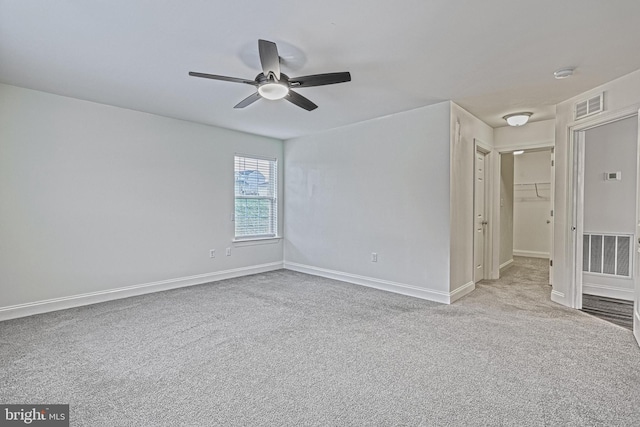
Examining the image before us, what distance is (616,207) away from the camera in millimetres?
4281

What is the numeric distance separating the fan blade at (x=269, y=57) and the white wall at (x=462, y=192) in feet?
7.95

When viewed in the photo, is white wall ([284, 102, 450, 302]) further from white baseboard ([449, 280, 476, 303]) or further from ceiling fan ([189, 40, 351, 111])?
ceiling fan ([189, 40, 351, 111])

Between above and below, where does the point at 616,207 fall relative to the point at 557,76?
below

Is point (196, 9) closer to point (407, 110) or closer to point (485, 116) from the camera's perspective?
point (407, 110)

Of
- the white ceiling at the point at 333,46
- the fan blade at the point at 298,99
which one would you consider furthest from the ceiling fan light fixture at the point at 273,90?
the white ceiling at the point at 333,46

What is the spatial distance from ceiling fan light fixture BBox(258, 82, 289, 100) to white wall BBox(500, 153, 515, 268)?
4.69 m

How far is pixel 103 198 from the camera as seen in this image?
4.09 meters

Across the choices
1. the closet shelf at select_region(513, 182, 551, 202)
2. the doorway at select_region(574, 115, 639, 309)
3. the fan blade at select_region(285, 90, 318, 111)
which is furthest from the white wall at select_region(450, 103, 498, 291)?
the closet shelf at select_region(513, 182, 551, 202)

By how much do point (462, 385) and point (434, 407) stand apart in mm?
344

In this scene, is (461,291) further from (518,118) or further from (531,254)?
(531,254)

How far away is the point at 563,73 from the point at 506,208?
356 centimetres

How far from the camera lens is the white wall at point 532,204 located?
726cm

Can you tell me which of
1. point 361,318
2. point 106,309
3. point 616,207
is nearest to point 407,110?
point 361,318

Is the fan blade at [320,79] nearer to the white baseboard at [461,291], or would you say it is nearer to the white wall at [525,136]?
→ the white baseboard at [461,291]
